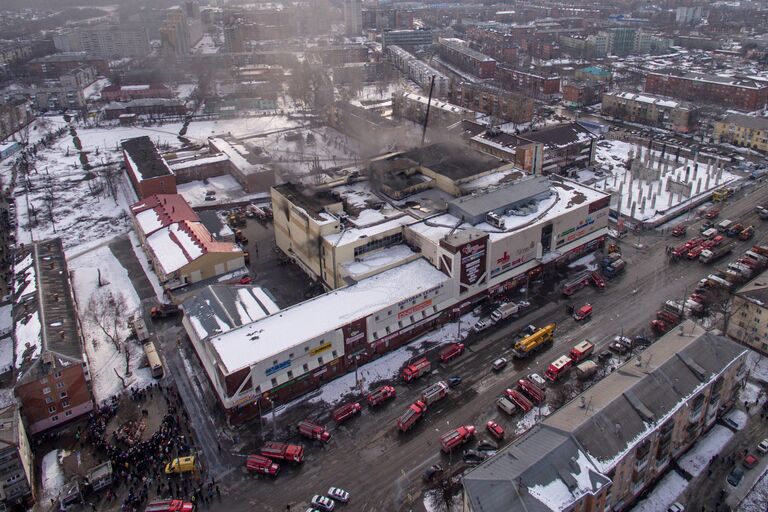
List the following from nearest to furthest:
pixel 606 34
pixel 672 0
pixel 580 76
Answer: pixel 580 76 → pixel 606 34 → pixel 672 0

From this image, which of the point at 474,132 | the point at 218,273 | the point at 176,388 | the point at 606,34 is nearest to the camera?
the point at 176,388

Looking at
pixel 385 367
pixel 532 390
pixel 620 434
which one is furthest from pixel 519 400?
pixel 385 367

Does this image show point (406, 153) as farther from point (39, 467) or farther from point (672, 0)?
point (672, 0)

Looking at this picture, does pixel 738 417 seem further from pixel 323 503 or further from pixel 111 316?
pixel 111 316

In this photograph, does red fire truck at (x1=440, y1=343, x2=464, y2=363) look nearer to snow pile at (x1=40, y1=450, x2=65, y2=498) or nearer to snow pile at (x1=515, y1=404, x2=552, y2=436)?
snow pile at (x1=515, y1=404, x2=552, y2=436)

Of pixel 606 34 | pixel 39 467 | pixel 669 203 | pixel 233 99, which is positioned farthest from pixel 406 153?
pixel 606 34

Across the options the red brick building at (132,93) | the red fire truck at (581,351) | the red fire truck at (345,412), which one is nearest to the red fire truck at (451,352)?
the red fire truck at (345,412)
